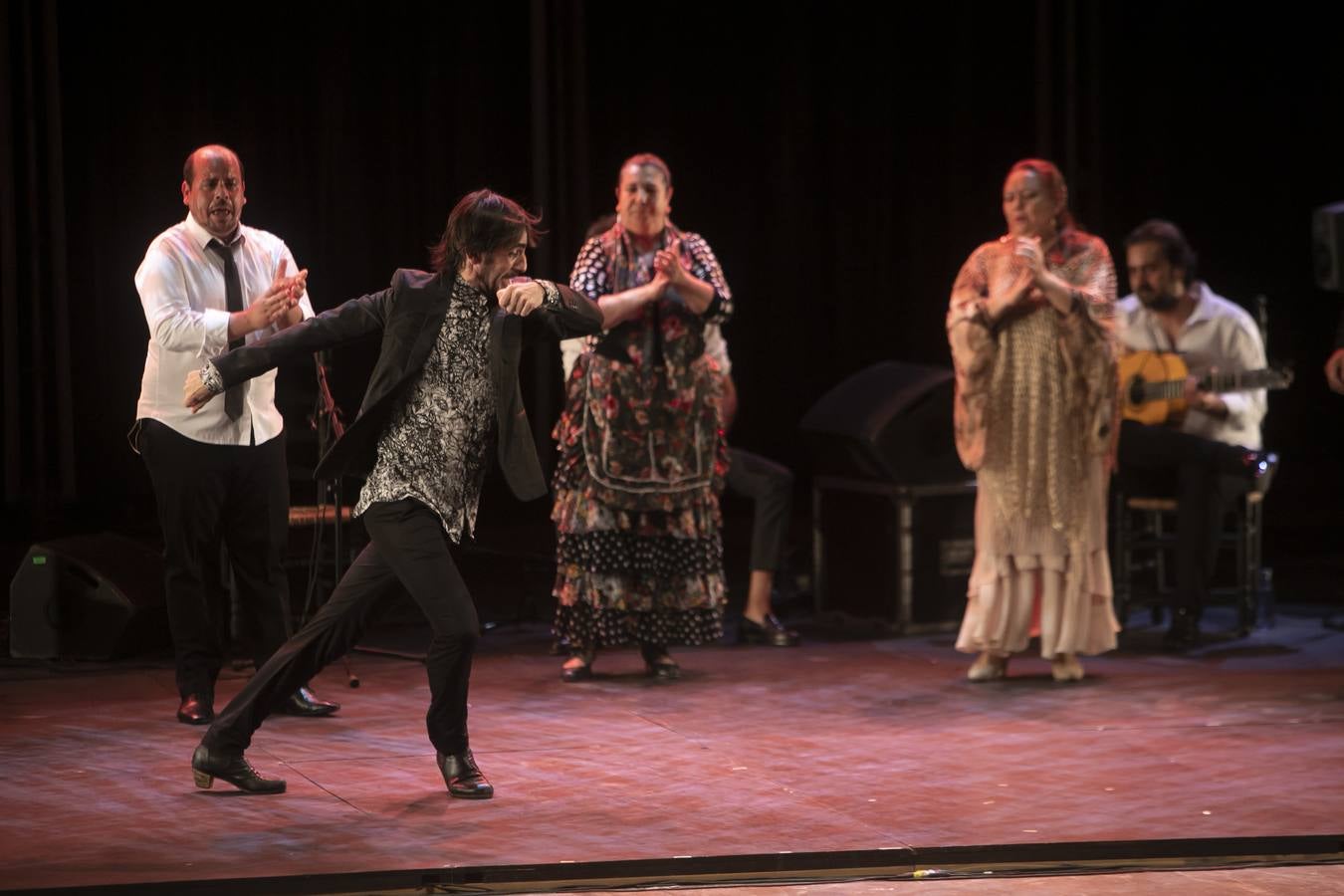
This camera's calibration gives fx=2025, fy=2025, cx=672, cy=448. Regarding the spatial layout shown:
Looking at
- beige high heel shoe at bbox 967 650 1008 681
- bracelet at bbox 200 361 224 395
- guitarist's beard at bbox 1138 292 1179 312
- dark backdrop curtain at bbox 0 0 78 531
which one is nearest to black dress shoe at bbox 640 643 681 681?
beige high heel shoe at bbox 967 650 1008 681

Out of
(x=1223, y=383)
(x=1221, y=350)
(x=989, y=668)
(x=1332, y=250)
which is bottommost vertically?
(x=989, y=668)

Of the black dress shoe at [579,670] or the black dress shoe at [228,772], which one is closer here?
the black dress shoe at [228,772]

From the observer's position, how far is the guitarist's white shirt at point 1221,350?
788cm

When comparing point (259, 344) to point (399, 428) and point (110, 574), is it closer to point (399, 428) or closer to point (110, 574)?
point (399, 428)

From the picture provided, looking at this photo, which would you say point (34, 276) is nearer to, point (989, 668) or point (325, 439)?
point (325, 439)

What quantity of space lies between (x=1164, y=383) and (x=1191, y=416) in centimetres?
18

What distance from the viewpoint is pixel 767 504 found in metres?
7.75

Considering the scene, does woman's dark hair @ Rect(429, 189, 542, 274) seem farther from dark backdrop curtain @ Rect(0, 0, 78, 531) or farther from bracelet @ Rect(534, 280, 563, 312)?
dark backdrop curtain @ Rect(0, 0, 78, 531)

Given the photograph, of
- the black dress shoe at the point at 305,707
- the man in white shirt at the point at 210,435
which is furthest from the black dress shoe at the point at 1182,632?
the man in white shirt at the point at 210,435

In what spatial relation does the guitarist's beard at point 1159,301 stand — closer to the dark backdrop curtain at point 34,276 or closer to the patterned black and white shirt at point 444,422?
the patterned black and white shirt at point 444,422

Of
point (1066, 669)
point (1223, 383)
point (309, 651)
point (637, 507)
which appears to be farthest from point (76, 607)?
point (1223, 383)

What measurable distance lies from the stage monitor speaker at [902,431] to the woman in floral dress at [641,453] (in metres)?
1.16

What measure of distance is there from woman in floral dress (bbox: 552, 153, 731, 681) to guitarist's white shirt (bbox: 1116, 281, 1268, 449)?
2.09 metres

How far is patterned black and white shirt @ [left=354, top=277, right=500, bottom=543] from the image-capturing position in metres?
4.95
